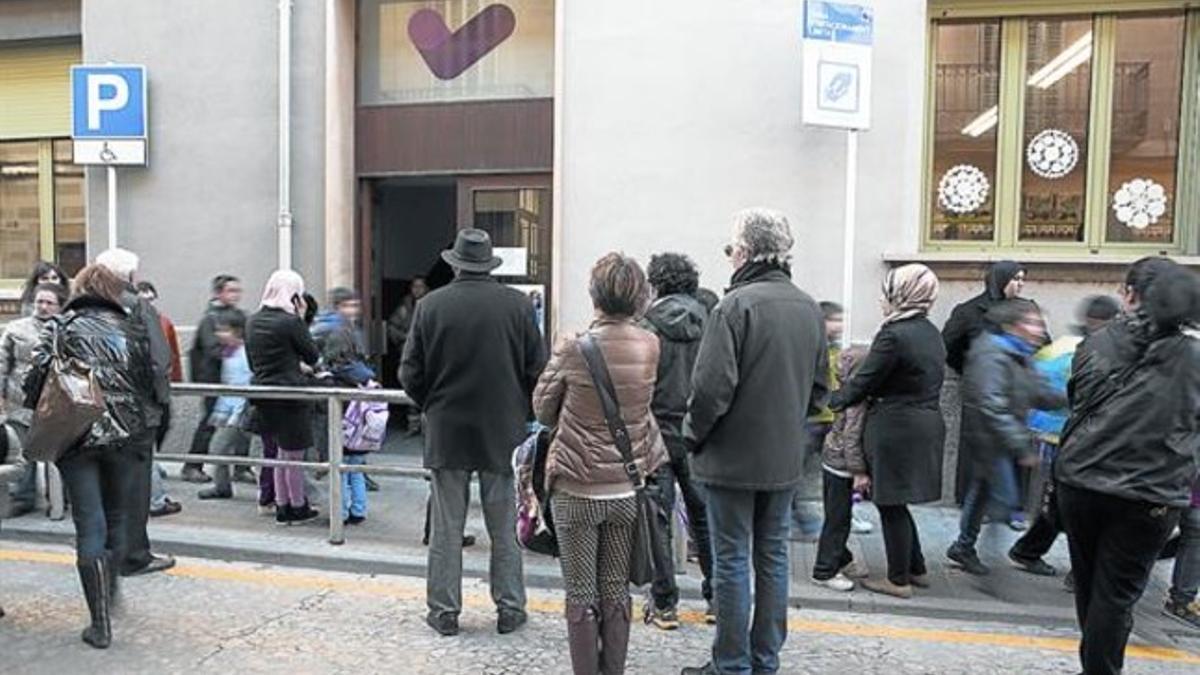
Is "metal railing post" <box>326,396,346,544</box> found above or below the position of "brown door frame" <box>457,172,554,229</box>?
below

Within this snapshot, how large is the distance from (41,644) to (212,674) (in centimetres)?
99

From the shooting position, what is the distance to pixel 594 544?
12.2ft

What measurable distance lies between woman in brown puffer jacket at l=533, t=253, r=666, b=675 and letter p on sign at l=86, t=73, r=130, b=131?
634cm

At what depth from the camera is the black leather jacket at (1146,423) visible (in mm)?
3572

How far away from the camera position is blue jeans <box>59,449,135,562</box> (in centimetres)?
450

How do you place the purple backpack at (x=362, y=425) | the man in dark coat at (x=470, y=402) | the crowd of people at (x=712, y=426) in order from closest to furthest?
the crowd of people at (x=712, y=426), the man in dark coat at (x=470, y=402), the purple backpack at (x=362, y=425)

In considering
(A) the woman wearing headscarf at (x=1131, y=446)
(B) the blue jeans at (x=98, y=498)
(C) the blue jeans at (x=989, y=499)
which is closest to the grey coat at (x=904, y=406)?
(C) the blue jeans at (x=989, y=499)

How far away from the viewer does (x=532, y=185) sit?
8133 mm

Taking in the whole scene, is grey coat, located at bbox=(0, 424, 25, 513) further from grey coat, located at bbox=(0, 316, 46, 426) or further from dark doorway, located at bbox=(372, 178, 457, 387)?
dark doorway, located at bbox=(372, 178, 457, 387)

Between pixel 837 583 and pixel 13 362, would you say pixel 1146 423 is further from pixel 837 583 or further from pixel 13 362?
pixel 13 362

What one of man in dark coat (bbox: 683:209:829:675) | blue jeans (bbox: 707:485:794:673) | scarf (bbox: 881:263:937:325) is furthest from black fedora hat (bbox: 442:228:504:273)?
scarf (bbox: 881:263:937:325)

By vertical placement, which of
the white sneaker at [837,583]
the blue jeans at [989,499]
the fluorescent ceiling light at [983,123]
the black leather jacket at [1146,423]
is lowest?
the white sneaker at [837,583]

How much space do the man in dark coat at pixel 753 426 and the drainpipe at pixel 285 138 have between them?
5.23 meters

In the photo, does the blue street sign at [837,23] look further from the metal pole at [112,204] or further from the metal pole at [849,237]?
the metal pole at [112,204]
